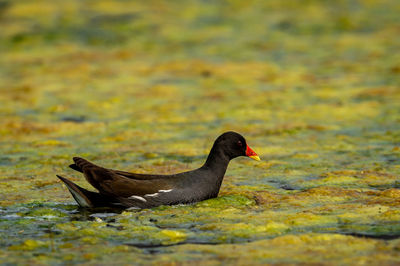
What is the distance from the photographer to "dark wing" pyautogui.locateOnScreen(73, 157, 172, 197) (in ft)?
21.3

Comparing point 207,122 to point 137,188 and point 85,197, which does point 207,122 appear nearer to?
point 137,188

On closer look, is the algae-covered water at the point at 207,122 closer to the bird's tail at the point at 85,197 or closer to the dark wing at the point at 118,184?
the bird's tail at the point at 85,197

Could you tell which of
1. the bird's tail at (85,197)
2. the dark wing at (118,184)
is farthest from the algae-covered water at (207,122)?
the dark wing at (118,184)

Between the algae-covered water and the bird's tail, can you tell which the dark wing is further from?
the algae-covered water

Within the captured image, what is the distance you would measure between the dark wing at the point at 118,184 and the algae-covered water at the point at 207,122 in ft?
0.60

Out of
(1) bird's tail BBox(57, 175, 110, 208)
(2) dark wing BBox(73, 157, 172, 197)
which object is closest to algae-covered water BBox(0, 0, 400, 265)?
(1) bird's tail BBox(57, 175, 110, 208)

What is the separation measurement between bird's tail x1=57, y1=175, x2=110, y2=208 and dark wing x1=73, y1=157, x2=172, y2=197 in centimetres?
8

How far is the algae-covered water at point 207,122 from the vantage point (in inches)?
222

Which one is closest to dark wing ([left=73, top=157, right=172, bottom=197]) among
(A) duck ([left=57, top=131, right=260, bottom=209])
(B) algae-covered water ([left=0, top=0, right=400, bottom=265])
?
(A) duck ([left=57, top=131, right=260, bottom=209])

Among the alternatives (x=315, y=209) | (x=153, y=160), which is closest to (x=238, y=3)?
(x=153, y=160)

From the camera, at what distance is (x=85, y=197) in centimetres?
649

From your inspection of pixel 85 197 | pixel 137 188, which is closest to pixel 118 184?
pixel 137 188

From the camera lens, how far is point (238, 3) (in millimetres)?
18656

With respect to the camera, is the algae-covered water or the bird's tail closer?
the algae-covered water
